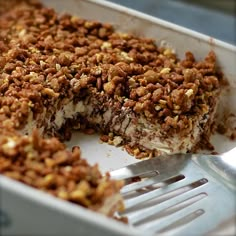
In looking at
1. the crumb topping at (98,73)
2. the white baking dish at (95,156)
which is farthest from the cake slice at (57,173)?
the crumb topping at (98,73)

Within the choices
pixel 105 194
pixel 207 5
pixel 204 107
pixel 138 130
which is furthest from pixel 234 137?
pixel 207 5

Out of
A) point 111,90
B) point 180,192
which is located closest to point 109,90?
point 111,90

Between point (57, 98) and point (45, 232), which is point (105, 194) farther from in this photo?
point (57, 98)

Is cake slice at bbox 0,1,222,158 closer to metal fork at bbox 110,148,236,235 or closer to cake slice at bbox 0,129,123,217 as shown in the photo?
metal fork at bbox 110,148,236,235

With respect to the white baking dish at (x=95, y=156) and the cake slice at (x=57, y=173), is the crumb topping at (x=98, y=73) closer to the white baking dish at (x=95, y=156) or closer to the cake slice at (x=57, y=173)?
the white baking dish at (x=95, y=156)

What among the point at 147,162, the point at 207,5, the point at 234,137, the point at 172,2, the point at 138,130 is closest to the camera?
the point at 147,162

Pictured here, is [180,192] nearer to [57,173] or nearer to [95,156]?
[95,156]

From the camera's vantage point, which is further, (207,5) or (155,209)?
(207,5)
